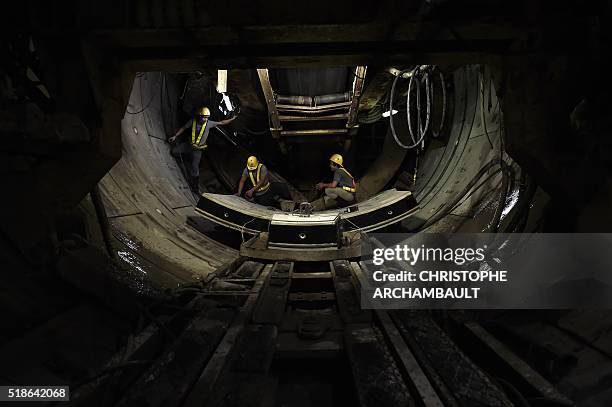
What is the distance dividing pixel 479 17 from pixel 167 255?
4.01m

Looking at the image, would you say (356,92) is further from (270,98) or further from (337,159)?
(337,159)

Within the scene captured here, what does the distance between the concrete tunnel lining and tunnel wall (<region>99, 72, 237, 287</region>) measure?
1 cm

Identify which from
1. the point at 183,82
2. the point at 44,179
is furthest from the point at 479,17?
the point at 183,82

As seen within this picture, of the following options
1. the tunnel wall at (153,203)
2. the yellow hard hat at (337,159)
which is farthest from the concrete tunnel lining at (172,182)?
the yellow hard hat at (337,159)

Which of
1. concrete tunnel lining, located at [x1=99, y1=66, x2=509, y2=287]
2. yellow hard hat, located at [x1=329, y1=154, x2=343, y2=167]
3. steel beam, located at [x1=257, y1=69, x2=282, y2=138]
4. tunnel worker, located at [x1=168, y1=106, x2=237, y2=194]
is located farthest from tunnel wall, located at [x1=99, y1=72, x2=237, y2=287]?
yellow hard hat, located at [x1=329, y1=154, x2=343, y2=167]

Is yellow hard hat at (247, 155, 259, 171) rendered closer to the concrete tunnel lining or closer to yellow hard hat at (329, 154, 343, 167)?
the concrete tunnel lining

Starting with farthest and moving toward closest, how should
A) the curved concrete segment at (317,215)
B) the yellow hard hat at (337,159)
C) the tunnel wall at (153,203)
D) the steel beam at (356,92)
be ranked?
the yellow hard hat at (337,159), the steel beam at (356,92), the curved concrete segment at (317,215), the tunnel wall at (153,203)

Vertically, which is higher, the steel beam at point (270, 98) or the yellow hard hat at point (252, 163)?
the steel beam at point (270, 98)

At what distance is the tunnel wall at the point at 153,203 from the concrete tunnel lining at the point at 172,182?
0.01m

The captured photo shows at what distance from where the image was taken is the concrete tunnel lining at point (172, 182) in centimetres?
400

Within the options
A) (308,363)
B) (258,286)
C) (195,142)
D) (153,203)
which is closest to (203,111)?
(195,142)

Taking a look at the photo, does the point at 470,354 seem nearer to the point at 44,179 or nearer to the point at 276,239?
the point at 44,179

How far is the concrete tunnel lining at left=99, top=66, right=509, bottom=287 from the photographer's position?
13.1 feet

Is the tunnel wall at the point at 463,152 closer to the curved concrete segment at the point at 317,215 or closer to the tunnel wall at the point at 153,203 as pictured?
the curved concrete segment at the point at 317,215
